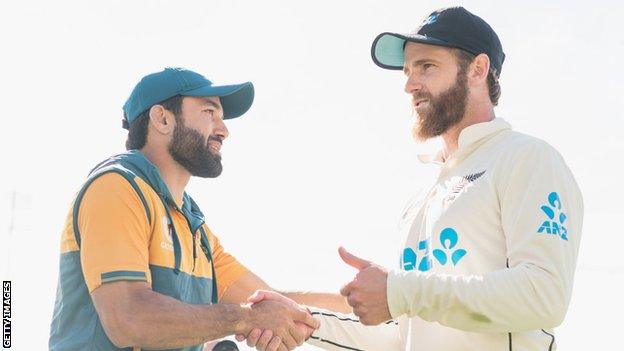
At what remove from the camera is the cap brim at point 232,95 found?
505 cm

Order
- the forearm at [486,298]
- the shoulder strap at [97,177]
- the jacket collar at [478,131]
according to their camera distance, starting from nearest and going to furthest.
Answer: the forearm at [486,298] → the shoulder strap at [97,177] → the jacket collar at [478,131]

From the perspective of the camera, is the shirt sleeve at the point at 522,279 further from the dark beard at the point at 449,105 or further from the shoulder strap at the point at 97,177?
the shoulder strap at the point at 97,177

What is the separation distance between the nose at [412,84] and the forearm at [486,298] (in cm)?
152

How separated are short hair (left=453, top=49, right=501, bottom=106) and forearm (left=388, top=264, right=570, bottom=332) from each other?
5.25 ft

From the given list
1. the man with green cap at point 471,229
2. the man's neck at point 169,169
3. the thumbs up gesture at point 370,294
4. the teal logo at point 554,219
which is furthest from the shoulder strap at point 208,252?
the teal logo at point 554,219

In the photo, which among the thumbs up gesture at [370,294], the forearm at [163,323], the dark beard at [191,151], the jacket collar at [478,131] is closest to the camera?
the thumbs up gesture at [370,294]

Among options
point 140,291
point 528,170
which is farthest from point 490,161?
point 140,291

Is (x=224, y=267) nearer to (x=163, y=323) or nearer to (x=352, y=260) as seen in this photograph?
(x=163, y=323)

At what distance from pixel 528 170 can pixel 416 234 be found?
0.81m

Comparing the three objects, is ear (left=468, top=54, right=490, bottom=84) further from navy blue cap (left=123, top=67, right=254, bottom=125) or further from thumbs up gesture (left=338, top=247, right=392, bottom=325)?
navy blue cap (left=123, top=67, right=254, bottom=125)

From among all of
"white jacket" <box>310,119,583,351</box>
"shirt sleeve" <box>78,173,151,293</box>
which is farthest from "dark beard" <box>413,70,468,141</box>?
"shirt sleeve" <box>78,173,151,293</box>

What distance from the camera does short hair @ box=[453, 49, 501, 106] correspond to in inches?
174

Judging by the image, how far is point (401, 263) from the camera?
415cm

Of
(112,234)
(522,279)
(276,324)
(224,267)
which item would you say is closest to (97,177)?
(112,234)
